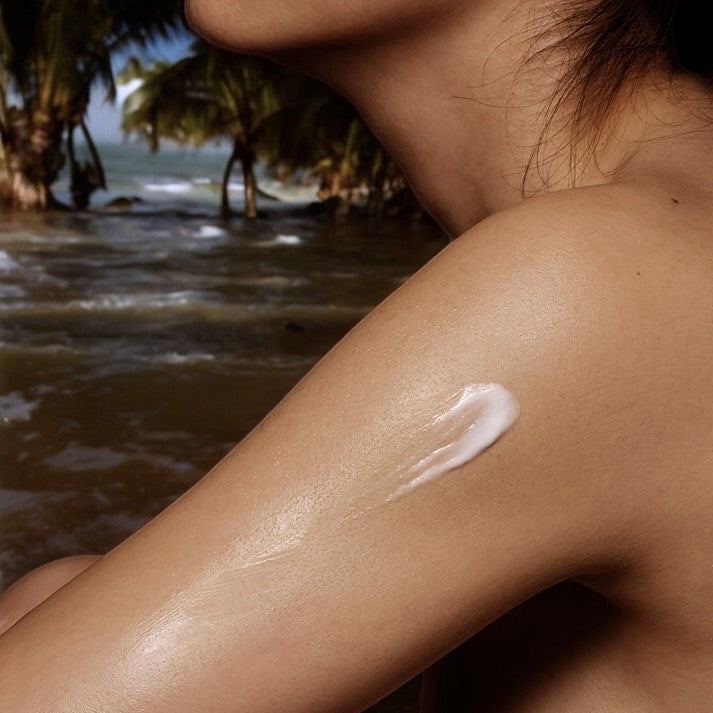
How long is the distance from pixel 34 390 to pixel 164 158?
78.1ft

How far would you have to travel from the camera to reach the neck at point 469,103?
1.64ft

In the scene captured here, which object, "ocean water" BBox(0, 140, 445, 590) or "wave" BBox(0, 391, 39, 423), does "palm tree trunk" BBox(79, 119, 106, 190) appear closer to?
"ocean water" BBox(0, 140, 445, 590)

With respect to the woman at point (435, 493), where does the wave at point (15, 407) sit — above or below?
below

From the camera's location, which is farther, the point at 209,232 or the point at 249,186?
the point at 249,186

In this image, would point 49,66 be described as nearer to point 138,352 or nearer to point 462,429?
point 138,352

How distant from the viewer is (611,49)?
0.49 meters

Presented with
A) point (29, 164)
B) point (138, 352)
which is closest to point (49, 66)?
point (29, 164)

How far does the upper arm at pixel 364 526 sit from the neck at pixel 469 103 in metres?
0.14

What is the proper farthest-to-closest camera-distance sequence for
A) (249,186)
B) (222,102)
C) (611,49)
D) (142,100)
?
(249,186) → (222,102) → (142,100) → (611,49)

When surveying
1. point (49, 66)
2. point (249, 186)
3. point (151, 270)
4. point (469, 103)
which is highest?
point (469, 103)

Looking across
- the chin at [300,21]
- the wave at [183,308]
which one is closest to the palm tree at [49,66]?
the wave at [183,308]

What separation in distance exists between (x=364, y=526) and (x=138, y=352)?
3.42m

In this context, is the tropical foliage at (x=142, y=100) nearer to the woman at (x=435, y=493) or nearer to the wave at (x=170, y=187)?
the wave at (x=170, y=187)

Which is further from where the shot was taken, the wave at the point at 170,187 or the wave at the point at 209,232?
the wave at the point at 170,187
